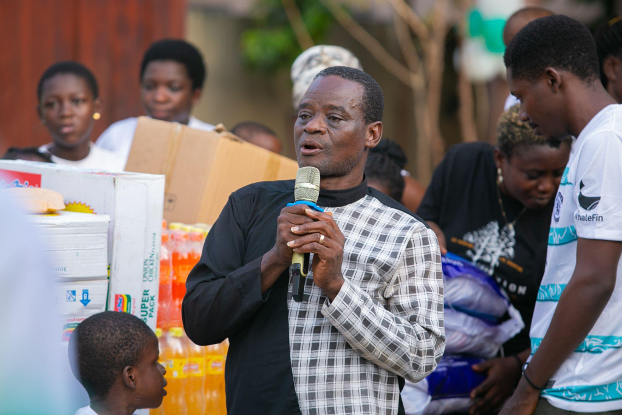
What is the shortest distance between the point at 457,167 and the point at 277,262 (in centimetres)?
187

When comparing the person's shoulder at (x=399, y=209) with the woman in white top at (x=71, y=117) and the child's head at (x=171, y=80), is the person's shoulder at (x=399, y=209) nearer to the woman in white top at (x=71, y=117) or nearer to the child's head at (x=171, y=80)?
the woman in white top at (x=71, y=117)

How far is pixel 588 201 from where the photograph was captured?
238 cm

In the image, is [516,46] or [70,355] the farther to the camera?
[516,46]

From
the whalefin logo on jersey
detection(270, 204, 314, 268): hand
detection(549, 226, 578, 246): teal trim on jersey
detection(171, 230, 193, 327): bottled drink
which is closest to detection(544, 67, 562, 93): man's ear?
the whalefin logo on jersey

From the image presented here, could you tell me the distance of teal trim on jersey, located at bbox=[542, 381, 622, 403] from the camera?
8.09ft

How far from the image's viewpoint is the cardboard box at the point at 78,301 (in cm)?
256

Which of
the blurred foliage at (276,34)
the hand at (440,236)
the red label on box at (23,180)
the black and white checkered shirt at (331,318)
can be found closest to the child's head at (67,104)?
the red label on box at (23,180)

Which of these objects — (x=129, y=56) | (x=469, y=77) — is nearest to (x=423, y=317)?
(x=129, y=56)

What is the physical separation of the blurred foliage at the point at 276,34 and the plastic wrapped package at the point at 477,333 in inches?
213

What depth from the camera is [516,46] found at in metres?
2.66

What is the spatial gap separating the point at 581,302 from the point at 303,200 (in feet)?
3.68

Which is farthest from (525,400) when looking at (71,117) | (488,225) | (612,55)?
(71,117)

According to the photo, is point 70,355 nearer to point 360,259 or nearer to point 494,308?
point 360,259

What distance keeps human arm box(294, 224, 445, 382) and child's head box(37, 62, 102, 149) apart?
2.86 m
